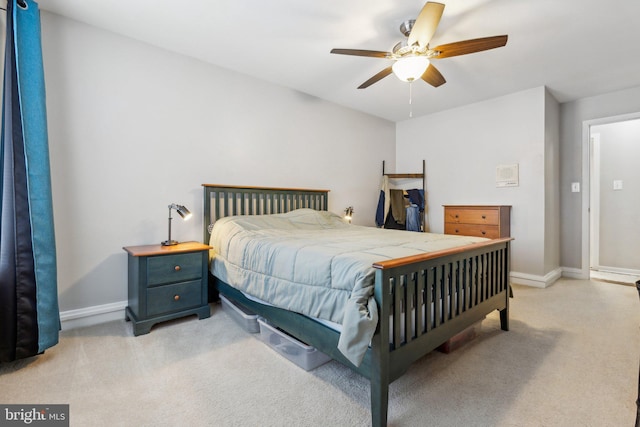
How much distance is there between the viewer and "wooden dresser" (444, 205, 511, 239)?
11.8 ft

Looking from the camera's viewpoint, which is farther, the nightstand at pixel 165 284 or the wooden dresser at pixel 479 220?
Result: the wooden dresser at pixel 479 220

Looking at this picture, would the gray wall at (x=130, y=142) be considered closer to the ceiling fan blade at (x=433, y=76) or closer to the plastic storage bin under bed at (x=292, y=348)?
the plastic storage bin under bed at (x=292, y=348)

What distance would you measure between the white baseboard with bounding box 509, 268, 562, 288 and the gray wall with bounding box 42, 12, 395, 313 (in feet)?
10.7

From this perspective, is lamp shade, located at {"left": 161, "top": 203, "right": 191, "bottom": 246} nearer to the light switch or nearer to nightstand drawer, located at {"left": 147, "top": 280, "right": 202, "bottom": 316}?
nightstand drawer, located at {"left": 147, "top": 280, "right": 202, "bottom": 316}

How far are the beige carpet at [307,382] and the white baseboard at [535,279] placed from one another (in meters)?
1.27

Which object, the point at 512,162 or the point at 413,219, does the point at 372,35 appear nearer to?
the point at 512,162

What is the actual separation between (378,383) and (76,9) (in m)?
3.22

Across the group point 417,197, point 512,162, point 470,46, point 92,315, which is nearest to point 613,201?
point 512,162

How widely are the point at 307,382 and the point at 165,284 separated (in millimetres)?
1379

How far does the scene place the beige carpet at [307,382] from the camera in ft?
4.41

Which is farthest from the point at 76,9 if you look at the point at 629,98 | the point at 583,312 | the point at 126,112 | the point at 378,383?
the point at 629,98

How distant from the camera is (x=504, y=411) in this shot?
137 cm

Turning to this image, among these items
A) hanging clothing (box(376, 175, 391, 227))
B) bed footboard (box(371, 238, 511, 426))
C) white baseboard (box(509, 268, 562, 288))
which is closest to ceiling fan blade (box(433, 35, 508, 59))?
bed footboard (box(371, 238, 511, 426))

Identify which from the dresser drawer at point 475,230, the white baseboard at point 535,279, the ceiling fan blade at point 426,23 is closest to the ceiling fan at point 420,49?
the ceiling fan blade at point 426,23
